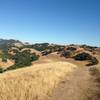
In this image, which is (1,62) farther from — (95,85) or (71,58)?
(95,85)

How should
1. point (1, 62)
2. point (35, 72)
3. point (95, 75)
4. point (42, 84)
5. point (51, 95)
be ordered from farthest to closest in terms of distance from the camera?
point (1, 62)
point (35, 72)
point (95, 75)
point (42, 84)
point (51, 95)

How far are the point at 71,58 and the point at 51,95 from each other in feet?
204

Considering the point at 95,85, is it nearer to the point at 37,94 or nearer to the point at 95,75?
the point at 95,75

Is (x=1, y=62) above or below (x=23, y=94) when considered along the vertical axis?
below

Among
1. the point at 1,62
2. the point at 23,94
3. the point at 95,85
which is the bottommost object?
the point at 1,62

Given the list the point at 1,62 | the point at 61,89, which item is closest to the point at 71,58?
the point at 1,62

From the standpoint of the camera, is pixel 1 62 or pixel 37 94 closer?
pixel 37 94

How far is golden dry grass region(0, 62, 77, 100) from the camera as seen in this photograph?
22.5m

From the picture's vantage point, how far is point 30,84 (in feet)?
80.1

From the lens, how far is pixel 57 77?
2661 centimetres

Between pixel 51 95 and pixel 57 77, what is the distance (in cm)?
526

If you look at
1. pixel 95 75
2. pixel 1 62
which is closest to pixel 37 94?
pixel 95 75

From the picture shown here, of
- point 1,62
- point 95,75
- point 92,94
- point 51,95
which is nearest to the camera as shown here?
point 92,94

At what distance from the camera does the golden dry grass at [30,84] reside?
2245 cm
